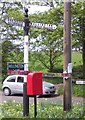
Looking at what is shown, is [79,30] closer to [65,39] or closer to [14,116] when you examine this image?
[65,39]

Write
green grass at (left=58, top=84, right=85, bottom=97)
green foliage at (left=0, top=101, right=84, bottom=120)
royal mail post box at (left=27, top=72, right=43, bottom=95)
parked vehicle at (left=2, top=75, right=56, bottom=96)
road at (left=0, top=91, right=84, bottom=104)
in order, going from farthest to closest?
green grass at (left=58, top=84, right=85, bottom=97), road at (left=0, top=91, right=84, bottom=104), parked vehicle at (left=2, top=75, right=56, bottom=96), green foliage at (left=0, top=101, right=84, bottom=120), royal mail post box at (left=27, top=72, right=43, bottom=95)

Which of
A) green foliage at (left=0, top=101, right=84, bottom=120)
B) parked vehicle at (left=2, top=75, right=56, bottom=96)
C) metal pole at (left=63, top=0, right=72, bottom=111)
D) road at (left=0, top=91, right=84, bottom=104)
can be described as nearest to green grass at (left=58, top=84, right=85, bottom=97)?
road at (left=0, top=91, right=84, bottom=104)

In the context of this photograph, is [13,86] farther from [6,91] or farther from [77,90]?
[77,90]

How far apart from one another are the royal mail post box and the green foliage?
522mm

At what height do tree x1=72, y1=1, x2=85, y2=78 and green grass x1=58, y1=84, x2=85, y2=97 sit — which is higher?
tree x1=72, y1=1, x2=85, y2=78

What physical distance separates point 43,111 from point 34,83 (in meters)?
0.93

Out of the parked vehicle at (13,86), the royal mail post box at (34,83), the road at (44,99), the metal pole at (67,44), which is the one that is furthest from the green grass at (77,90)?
the royal mail post box at (34,83)

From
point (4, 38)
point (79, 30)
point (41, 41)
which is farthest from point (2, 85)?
point (79, 30)

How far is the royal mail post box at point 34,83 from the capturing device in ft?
20.4

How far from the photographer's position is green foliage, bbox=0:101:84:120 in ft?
21.2

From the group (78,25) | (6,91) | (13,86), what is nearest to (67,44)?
(13,86)

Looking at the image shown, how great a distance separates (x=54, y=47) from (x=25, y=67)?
2.75 meters

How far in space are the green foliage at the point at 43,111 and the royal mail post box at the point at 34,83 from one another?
52 centimetres

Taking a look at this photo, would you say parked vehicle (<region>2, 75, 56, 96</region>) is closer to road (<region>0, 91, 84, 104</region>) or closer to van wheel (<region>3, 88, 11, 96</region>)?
van wheel (<region>3, 88, 11, 96</region>)
